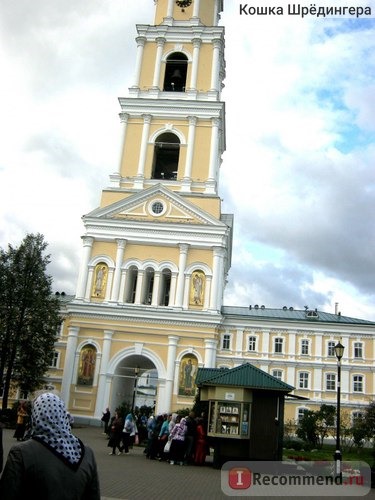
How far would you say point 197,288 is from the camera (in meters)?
37.3

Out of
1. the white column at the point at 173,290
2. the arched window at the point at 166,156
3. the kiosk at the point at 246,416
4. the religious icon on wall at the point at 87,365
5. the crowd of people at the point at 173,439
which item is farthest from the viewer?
the arched window at the point at 166,156

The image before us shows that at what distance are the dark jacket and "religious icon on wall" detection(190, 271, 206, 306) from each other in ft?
110

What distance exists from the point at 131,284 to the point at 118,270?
176cm

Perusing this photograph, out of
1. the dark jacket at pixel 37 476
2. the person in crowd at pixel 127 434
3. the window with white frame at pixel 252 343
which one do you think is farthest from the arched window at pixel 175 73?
the dark jacket at pixel 37 476

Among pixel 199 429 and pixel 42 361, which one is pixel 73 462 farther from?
pixel 42 361

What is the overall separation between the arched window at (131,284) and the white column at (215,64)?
1494 cm

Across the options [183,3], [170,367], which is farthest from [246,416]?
[183,3]

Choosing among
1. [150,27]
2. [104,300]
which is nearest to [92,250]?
[104,300]

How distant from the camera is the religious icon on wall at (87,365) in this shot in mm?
35750

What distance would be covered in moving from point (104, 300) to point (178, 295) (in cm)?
503

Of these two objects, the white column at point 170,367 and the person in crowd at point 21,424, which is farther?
the white column at point 170,367

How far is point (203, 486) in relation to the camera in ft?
45.4

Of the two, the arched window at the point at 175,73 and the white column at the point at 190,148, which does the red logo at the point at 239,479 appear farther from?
the arched window at the point at 175,73

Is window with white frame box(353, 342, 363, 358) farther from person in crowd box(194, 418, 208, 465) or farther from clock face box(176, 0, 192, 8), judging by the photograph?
clock face box(176, 0, 192, 8)
